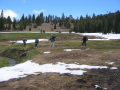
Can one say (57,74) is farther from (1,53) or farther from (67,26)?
(67,26)

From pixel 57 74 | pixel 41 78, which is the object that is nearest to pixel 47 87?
pixel 41 78

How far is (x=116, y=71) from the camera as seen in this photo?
12383 millimetres

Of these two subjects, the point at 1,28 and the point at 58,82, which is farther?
the point at 1,28

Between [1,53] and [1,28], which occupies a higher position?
[1,28]

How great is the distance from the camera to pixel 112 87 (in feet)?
30.0

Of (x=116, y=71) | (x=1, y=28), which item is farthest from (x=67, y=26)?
(x=116, y=71)

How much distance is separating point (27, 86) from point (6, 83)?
5.48ft

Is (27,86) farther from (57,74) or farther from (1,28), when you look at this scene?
(1,28)

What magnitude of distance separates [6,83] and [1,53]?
21.9 metres

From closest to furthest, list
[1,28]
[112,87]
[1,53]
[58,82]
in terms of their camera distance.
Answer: [112,87], [58,82], [1,53], [1,28]

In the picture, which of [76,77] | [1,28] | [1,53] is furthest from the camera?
[1,28]

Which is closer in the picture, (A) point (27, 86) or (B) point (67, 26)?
(A) point (27, 86)

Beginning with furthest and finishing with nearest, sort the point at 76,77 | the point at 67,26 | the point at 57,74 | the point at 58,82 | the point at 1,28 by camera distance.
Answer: the point at 67,26 < the point at 1,28 < the point at 57,74 < the point at 76,77 < the point at 58,82

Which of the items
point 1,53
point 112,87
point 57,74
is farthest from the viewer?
point 1,53
